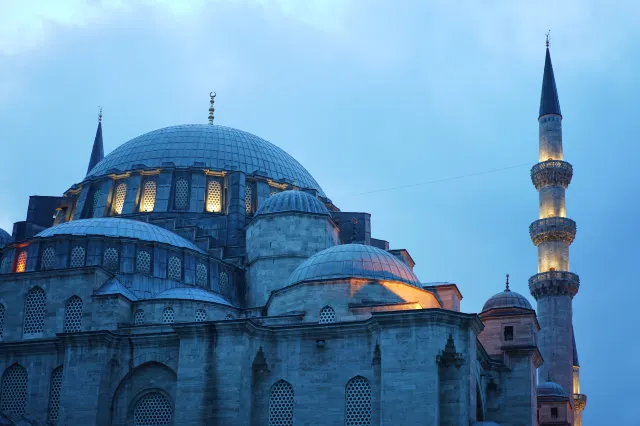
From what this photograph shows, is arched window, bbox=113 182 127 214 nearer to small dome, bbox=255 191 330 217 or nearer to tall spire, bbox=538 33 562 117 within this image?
small dome, bbox=255 191 330 217

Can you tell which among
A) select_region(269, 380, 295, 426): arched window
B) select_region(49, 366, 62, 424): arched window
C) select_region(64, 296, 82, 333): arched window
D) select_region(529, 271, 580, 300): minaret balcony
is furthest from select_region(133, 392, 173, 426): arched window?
select_region(529, 271, 580, 300): minaret balcony

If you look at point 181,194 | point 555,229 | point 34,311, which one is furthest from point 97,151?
point 34,311

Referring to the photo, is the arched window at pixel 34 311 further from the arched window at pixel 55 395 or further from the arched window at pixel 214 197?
the arched window at pixel 214 197

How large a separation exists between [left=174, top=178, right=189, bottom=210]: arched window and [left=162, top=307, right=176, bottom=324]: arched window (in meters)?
7.67

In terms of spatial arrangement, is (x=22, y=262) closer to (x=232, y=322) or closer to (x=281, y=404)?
(x=232, y=322)

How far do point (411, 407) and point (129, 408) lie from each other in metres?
7.13

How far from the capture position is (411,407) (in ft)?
80.2

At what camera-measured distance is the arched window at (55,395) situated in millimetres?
27203

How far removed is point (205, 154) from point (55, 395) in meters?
12.7

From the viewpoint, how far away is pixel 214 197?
120 feet

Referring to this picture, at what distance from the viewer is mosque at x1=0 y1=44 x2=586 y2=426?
2528cm

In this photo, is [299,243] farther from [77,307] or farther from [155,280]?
[77,307]

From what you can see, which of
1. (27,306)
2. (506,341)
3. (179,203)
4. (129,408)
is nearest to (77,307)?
(27,306)

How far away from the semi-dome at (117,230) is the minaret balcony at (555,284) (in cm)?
1535
